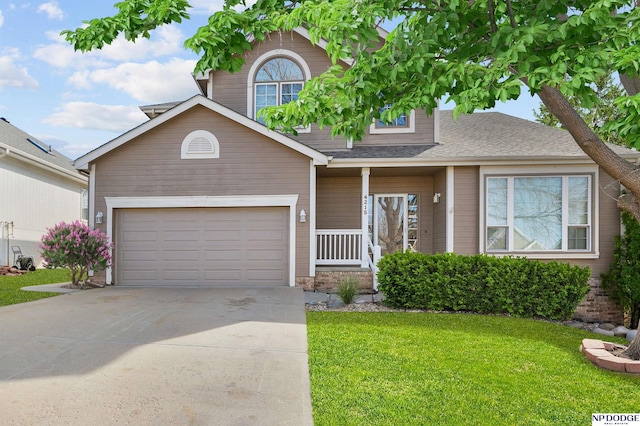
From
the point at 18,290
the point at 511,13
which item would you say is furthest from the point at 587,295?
the point at 18,290

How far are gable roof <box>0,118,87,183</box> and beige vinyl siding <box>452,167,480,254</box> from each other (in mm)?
12554

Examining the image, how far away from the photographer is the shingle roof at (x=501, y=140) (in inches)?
384

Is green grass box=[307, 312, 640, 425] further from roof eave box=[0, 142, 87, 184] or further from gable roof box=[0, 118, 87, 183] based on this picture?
roof eave box=[0, 142, 87, 184]

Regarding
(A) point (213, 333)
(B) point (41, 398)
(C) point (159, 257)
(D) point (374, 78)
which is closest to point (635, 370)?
(D) point (374, 78)

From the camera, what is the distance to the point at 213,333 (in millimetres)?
5621

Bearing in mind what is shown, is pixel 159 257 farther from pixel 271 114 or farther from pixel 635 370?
pixel 635 370

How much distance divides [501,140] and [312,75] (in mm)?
5678

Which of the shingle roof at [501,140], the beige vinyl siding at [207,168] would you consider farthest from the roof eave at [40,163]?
the shingle roof at [501,140]

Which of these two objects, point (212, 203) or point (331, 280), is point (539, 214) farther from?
point (212, 203)

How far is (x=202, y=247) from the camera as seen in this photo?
33.4 feet

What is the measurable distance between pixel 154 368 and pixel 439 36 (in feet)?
16.7

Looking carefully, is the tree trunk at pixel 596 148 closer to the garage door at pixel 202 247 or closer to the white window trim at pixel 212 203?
the white window trim at pixel 212 203

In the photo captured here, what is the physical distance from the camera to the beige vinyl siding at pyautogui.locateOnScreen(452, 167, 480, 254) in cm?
1002

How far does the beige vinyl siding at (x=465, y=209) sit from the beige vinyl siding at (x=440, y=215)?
0.31 metres
